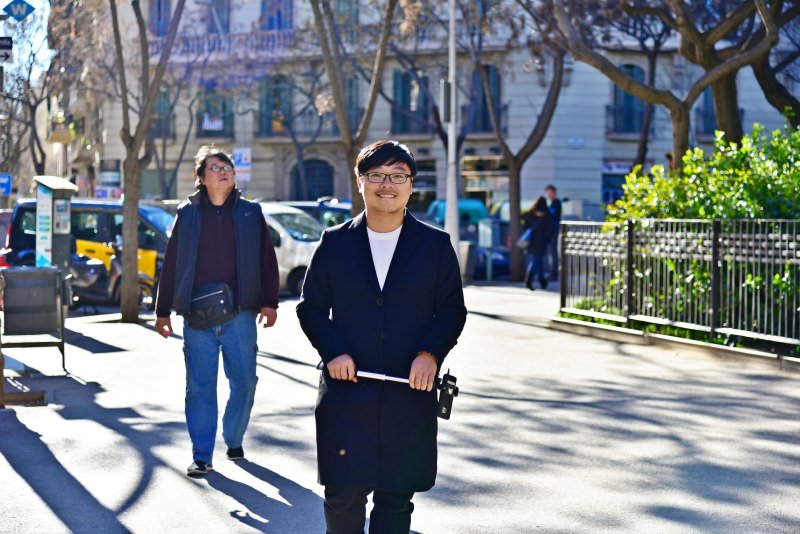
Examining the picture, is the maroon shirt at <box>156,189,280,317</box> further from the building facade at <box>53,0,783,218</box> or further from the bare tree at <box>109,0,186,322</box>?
the building facade at <box>53,0,783,218</box>

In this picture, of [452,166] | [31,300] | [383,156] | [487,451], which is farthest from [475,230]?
[383,156]

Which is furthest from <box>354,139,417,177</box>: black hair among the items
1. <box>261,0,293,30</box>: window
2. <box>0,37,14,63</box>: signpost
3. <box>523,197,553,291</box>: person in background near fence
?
<box>261,0,293,30</box>: window

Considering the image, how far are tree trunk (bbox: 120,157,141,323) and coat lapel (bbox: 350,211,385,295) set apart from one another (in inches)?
524

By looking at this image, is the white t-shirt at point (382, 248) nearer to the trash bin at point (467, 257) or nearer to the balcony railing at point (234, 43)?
the trash bin at point (467, 257)

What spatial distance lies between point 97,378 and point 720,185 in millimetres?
6327

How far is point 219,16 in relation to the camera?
4881cm

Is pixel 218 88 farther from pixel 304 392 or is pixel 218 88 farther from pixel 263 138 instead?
pixel 304 392

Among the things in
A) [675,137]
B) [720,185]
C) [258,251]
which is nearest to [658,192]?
[720,185]

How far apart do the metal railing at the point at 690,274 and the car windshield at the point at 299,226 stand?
671 cm

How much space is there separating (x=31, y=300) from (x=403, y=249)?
7749 millimetres

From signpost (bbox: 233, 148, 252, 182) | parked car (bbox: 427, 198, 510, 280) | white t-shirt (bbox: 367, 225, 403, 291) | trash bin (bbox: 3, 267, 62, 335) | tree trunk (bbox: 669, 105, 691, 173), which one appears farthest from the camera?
signpost (bbox: 233, 148, 252, 182)

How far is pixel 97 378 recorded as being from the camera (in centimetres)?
1190

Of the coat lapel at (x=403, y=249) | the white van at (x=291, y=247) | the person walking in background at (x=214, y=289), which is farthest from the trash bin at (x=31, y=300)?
the white van at (x=291, y=247)

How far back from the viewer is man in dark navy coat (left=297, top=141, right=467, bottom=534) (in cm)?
476
